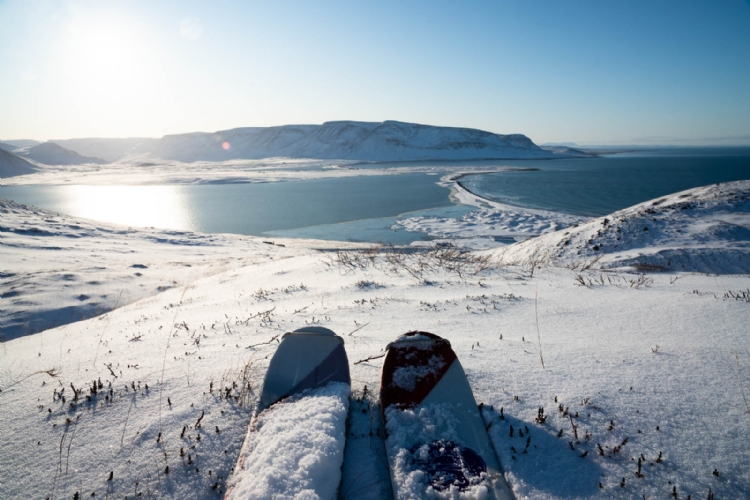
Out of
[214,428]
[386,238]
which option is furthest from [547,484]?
[386,238]

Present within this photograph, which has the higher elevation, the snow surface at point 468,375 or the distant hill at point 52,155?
the distant hill at point 52,155

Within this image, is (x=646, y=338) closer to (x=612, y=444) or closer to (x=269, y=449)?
(x=612, y=444)

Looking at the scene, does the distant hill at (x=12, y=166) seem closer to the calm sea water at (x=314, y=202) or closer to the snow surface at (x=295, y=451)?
the calm sea water at (x=314, y=202)

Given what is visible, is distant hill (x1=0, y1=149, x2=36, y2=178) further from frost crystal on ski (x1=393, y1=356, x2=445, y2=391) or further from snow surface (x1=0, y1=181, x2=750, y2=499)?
frost crystal on ski (x1=393, y1=356, x2=445, y2=391)

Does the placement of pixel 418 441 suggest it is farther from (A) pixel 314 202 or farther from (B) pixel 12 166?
(B) pixel 12 166

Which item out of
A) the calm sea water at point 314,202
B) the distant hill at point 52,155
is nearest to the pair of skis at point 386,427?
the calm sea water at point 314,202

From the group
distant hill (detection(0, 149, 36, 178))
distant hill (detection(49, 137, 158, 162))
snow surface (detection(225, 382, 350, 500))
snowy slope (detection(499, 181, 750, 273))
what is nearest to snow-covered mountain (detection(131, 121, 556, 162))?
distant hill (detection(49, 137, 158, 162))

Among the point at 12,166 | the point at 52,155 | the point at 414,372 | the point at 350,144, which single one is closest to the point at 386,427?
the point at 414,372
